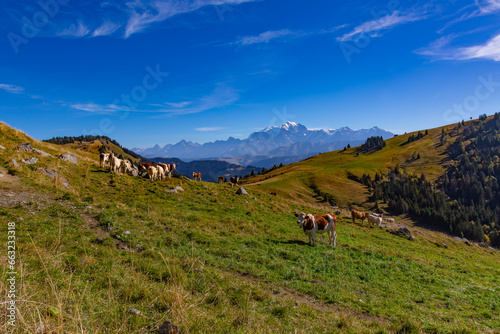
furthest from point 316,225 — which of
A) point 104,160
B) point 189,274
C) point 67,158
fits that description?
point 67,158

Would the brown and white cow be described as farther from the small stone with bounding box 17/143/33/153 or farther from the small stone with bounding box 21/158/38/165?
the small stone with bounding box 17/143/33/153

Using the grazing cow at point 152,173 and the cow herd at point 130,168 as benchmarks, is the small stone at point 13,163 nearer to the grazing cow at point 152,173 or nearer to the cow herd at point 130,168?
the cow herd at point 130,168

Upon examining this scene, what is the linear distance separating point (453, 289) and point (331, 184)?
85141 mm

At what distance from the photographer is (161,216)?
16.9 meters

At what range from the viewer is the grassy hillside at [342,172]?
82.2 meters

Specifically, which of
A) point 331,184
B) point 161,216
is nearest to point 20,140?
point 161,216

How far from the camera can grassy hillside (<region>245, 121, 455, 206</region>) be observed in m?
82.2

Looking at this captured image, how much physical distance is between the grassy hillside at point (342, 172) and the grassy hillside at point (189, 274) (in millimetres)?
49519

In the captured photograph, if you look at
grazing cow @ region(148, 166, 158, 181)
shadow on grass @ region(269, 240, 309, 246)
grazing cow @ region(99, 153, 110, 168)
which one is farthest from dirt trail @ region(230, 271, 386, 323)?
grazing cow @ region(99, 153, 110, 168)

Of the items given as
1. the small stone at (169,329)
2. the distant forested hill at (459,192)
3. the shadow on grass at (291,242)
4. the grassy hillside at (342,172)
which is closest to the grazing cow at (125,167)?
the shadow on grass at (291,242)

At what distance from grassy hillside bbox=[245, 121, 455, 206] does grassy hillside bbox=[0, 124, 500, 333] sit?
162ft

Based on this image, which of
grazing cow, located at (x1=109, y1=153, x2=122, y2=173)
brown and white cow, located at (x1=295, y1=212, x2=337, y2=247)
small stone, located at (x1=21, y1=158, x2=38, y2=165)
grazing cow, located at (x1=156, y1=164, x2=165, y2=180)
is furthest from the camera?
grazing cow, located at (x1=156, y1=164, x2=165, y2=180)

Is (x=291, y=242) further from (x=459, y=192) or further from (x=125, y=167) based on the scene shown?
(x=459, y=192)

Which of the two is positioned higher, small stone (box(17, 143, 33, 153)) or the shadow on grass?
small stone (box(17, 143, 33, 153))
